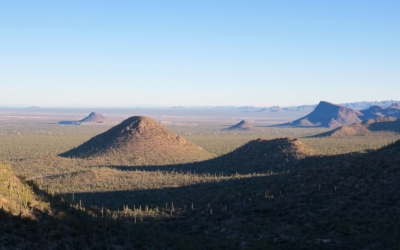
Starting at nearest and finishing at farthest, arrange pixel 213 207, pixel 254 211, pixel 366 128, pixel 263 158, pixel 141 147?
1. pixel 254 211
2. pixel 213 207
3. pixel 263 158
4. pixel 141 147
5. pixel 366 128

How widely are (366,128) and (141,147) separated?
246 feet

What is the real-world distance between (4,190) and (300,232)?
13.8 m

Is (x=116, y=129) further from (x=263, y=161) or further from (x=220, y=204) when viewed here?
(x=220, y=204)

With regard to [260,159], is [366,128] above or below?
above

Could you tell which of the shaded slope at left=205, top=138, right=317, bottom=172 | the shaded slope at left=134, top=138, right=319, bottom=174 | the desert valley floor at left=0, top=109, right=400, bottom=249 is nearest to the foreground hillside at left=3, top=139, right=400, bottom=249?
the desert valley floor at left=0, top=109, right=400, bottom=249

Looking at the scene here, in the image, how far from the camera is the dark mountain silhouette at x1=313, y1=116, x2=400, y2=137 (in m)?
112

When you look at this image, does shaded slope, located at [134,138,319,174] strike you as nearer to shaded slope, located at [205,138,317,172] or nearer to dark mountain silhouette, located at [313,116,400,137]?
shaded slope, located at [205,138,317,172]

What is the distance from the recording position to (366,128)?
11825 cm

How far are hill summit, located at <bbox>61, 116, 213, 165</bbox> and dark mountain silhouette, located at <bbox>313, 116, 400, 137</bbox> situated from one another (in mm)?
53897

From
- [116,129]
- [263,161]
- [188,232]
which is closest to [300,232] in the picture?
[188,232]

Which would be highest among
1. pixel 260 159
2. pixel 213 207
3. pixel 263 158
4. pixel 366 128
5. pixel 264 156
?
pixel 366 128

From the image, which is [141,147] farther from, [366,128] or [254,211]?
[366,128]

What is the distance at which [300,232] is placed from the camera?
2073 cm

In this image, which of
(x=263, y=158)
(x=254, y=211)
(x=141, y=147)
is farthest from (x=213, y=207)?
(x=141, y=147)
